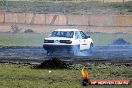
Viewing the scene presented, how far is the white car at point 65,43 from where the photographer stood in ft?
77.2

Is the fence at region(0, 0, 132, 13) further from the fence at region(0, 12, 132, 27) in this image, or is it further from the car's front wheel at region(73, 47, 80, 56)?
the car's front wheel at region(73, 47, 80, 56)

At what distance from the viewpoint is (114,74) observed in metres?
13.9

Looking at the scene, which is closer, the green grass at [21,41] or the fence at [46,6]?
the green grass at [21,41]

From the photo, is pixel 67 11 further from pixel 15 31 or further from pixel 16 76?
pixel 16 76

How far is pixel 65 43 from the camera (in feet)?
77.0

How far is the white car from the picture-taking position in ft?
77.2

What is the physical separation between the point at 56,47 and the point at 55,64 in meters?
7.42

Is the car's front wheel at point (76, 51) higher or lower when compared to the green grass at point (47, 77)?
lower

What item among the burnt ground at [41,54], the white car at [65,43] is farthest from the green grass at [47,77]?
the white car at [65,43]

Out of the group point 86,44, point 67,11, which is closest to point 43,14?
point 67,11

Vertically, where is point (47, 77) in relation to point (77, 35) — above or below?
above

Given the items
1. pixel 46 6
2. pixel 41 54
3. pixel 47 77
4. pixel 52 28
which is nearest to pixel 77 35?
pixel 41 54

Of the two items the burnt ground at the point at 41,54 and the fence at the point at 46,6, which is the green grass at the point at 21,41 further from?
the fence at the point at 46,6

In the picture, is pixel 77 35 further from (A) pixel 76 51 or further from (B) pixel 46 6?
(B) pixel 46 6
